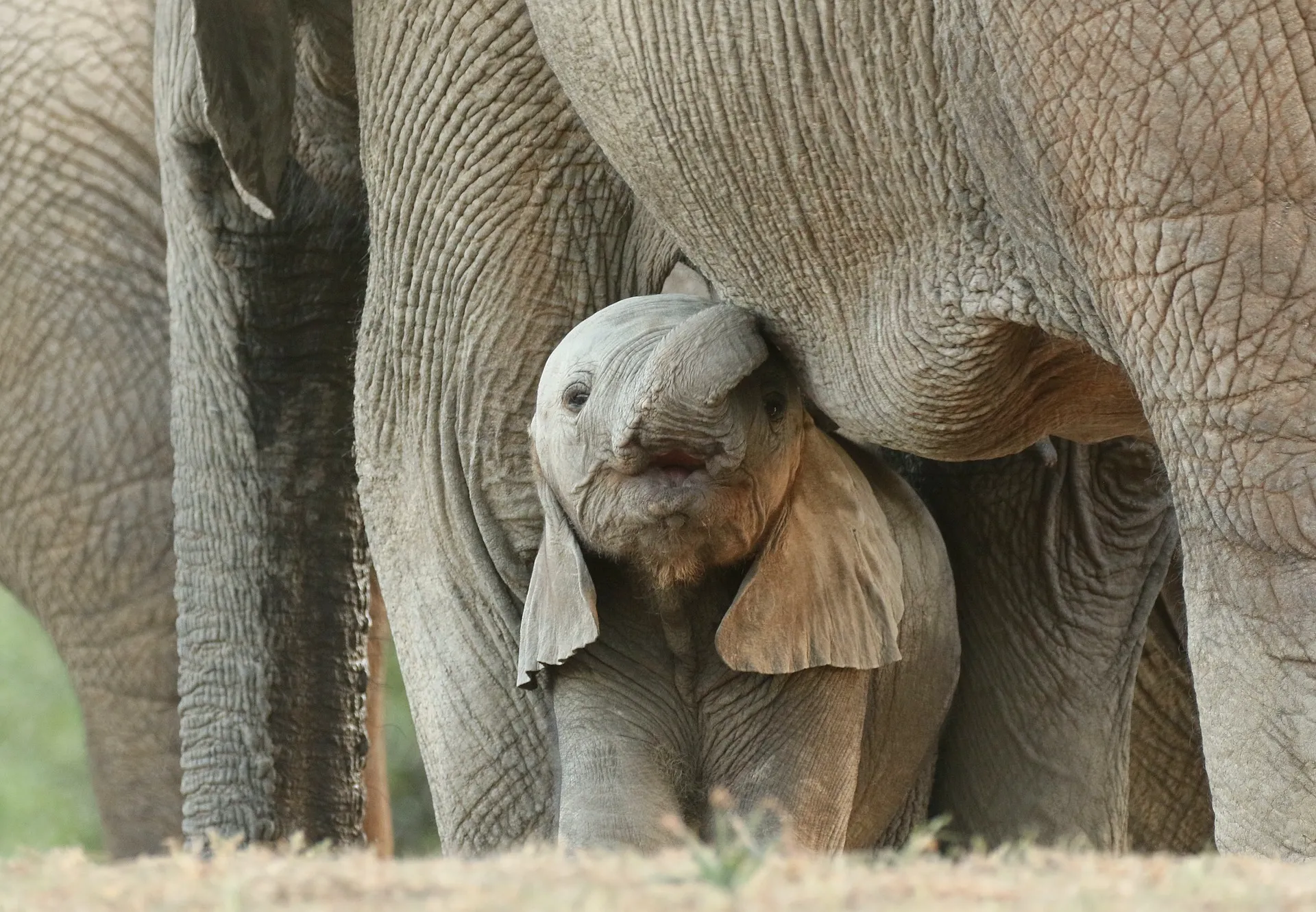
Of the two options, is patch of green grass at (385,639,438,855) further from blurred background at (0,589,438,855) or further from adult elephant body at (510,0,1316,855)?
adult elephant body at (510,0,1316,855)

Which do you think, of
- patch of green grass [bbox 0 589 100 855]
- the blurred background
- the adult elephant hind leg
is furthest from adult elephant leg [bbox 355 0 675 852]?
patch of green grass [bbox 0 589 100 855]

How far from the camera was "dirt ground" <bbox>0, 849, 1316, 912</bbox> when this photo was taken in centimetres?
158

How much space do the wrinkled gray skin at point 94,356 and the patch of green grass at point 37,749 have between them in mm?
5846

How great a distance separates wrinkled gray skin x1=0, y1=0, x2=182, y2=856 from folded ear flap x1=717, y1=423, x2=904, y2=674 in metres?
1.78

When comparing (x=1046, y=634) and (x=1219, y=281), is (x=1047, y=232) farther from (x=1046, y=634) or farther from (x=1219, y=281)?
(x=1046, y=634)

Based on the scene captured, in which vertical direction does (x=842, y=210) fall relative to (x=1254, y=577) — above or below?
above

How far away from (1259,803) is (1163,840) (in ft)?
6.03

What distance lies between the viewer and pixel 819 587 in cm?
295

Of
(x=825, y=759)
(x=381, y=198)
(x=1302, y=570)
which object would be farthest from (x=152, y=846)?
(x=1302, y=570)

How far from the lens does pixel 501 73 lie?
3.20 m

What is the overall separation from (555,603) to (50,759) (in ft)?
32.9

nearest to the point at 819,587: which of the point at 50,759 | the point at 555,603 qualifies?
the point at 555,603

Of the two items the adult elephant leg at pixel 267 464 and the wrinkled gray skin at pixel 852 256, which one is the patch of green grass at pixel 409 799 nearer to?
the adult elephant leg at pixel 267 464

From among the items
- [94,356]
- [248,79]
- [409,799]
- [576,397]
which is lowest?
[409,799]
